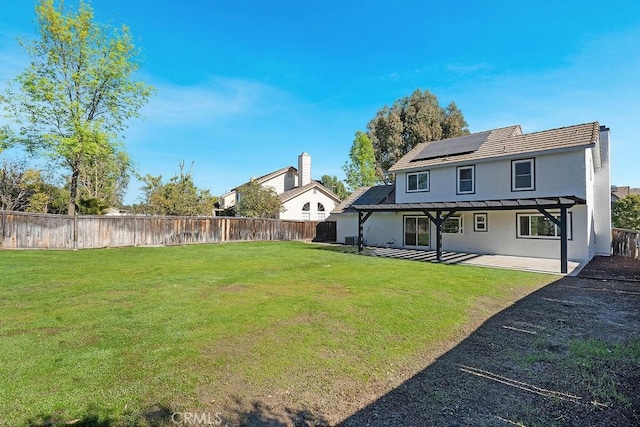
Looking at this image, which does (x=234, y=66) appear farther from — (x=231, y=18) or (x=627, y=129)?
(x=627, y=129)

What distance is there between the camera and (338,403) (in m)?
3.00

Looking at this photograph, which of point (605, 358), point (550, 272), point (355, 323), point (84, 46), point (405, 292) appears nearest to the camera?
point (605, 358)

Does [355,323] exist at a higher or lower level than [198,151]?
lower

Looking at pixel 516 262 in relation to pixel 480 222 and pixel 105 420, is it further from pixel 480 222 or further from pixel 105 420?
pixel 105 420

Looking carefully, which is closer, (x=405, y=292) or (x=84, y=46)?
(x=405, y=292)

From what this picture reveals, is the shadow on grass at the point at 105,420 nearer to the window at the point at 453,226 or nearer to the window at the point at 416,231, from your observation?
the window at the point at 453,226

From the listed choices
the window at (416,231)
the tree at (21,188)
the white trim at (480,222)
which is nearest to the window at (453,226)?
the white trim at (480,222)

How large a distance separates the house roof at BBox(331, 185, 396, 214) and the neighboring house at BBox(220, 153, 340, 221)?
599 cm

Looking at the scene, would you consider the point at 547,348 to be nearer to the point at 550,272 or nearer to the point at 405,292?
the point at 405,292

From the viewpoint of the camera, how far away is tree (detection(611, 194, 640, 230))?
25.1 m

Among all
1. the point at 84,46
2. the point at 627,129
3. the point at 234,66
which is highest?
the point at 84,46

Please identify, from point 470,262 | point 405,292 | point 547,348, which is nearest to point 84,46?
point 405,292

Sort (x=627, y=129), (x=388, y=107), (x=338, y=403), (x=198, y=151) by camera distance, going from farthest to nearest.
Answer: (x=388, y=107), (x=198, y=151), (x=627, y=129), (x=338, y=403)

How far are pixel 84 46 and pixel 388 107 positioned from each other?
88.8 ft
